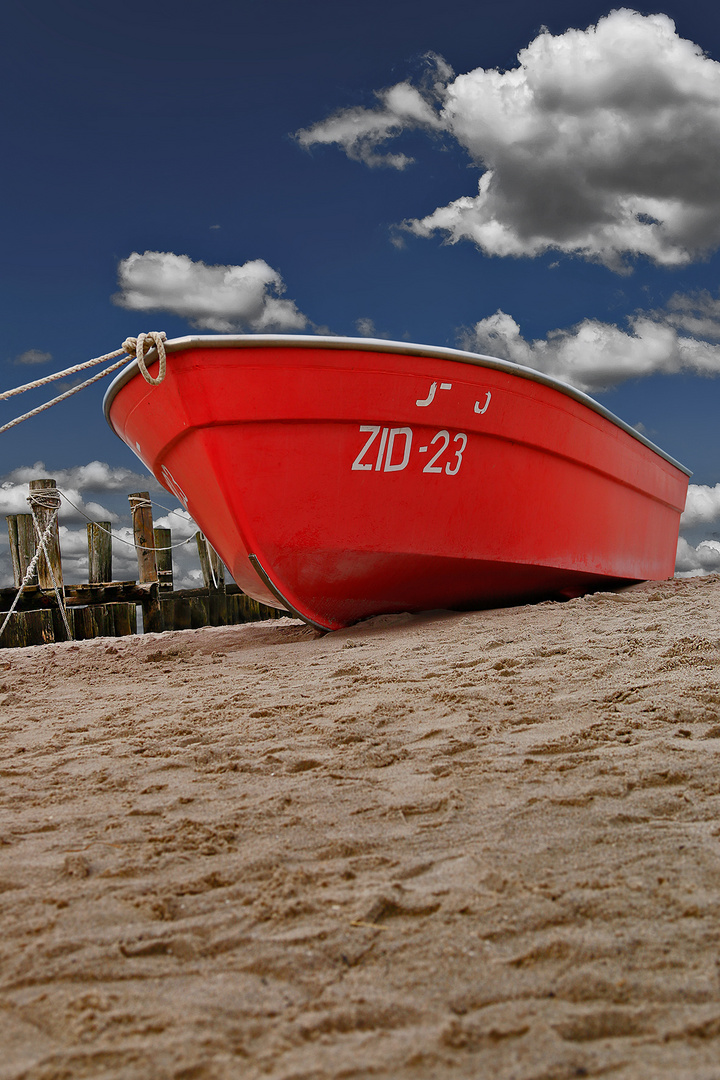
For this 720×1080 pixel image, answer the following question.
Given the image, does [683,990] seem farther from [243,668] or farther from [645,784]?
[243,668]

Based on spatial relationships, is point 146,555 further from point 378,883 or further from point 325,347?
point 378,883

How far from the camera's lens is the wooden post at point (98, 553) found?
26.8 ft

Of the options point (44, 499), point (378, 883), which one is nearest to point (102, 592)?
point (44, 499)

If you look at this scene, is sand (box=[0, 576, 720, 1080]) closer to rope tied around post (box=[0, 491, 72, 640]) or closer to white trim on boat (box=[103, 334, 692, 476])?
white trim on boat (box=[103, 334, 692, 476])

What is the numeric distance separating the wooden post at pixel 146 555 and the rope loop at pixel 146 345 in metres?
4.31

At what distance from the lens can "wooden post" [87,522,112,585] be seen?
8156mm

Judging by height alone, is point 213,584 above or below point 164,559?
below

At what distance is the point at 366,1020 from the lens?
1.05 meters

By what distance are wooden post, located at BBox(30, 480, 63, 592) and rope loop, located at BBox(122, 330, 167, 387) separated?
3.84m

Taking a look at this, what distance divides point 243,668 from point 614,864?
2.79 m

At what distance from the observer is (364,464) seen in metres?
4.50

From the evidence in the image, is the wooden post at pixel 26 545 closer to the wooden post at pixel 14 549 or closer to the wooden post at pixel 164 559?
the wooden post at pixel 14 549

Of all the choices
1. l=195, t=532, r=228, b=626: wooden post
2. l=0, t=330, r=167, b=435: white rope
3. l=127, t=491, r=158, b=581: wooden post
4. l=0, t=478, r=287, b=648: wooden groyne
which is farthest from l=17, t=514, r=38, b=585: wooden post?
l=0, t=330, r=167, b=435: white rope

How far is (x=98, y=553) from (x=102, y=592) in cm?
52
